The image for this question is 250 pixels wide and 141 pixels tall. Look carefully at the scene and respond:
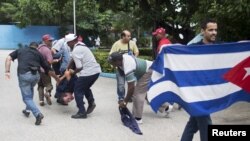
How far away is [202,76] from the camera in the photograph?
211 inches

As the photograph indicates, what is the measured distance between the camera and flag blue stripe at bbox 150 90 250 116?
525 centimetres

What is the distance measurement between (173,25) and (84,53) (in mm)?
13750

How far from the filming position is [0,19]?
4619 cm

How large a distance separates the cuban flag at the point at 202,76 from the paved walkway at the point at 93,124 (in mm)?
1865

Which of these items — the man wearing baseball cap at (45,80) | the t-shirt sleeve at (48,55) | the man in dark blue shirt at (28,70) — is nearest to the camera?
the man in dark blue shirt at (28,70)

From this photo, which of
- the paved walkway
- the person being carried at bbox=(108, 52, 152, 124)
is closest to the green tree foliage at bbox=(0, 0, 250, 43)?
the paved walkway

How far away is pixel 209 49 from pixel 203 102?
2.11 feet

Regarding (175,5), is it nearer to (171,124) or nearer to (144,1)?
(144,1)

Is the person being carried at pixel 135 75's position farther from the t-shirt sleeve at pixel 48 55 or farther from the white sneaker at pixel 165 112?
the t-shirt sleeve at pixel 48 55

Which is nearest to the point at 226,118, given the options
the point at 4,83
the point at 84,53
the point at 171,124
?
the point at 171,124

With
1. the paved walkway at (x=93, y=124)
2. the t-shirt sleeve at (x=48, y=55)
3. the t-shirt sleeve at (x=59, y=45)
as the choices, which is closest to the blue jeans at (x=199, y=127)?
Result: the paved walkway at (x=93, y=124)

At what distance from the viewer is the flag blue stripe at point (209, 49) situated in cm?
534

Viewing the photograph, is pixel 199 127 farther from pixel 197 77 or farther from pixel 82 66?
pixel 82 66

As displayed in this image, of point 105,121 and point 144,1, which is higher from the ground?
point 144,1
